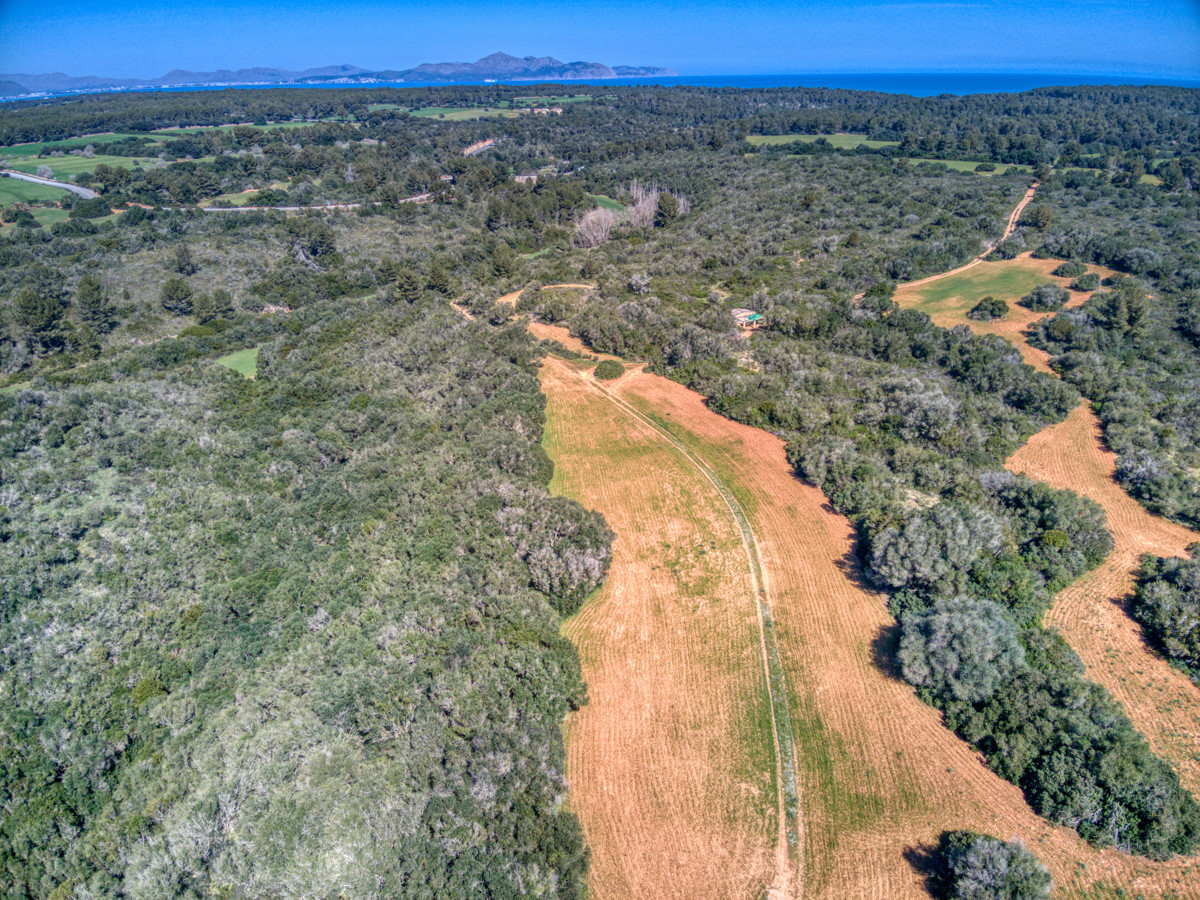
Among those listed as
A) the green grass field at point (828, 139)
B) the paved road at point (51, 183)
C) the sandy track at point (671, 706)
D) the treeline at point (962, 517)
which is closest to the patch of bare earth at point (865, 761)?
the treeline at point (962, 517)

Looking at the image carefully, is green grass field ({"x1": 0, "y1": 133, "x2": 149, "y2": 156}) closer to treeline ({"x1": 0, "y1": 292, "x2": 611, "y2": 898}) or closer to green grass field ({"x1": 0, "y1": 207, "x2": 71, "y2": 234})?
green grass field ({"x1": 0, "y1": 207, "x2": 71, "y2": 234})

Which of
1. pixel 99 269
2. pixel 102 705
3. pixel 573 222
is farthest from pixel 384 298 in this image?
pixel 102 705

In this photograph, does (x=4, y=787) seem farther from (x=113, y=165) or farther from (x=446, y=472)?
(x=113, y=165)

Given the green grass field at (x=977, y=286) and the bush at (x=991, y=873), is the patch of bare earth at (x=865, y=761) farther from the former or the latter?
the green grass field at (x=977, y=286)

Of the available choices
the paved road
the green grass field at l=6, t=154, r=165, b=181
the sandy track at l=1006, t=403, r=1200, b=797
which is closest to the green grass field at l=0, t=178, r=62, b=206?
the paved road

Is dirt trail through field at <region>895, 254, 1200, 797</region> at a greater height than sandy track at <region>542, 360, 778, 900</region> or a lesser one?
greater

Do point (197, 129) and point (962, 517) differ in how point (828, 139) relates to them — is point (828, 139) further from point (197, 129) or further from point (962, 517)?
point (197, 129)

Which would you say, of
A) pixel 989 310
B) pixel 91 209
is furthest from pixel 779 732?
pixel 91 209

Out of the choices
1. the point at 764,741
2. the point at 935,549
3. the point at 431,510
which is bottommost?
the point at 764,741
